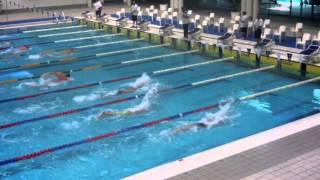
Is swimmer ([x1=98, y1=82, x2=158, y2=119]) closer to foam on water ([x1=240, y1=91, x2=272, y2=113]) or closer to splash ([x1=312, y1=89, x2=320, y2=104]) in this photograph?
foam on water ([x1=240, y1=91, x2=272, y2=113])

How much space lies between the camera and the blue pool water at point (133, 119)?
692 cm

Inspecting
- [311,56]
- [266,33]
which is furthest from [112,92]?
[266,33]

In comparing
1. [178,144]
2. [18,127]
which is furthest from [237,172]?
[18,127]

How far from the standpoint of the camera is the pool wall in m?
11.3

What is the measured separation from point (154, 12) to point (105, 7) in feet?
24.9

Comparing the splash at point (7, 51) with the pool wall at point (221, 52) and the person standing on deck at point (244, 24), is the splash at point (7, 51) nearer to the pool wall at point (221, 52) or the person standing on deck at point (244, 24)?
the pool wall at point (221, 52)

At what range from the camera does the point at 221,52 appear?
13195 millimetres

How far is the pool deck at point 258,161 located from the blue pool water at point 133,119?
1.27 metres

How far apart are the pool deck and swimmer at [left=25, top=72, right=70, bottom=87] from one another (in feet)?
20.9

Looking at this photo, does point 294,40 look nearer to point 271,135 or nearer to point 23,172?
point 271,135

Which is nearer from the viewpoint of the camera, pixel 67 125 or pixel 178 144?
pixel 178 144

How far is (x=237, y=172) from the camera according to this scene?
17.0 feet

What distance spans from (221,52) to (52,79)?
5.13 m

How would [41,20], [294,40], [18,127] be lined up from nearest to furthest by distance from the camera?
1. [18,127]
2. [294,40]
3. [41,20]
